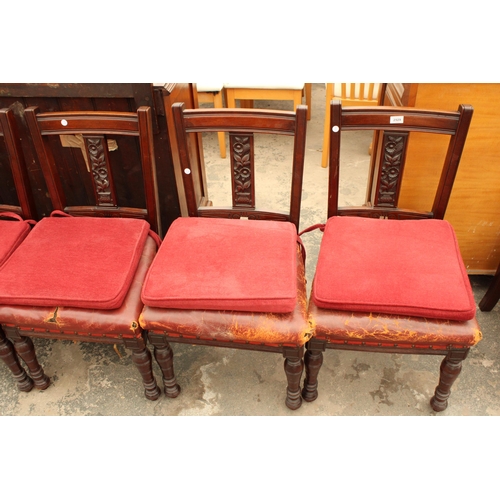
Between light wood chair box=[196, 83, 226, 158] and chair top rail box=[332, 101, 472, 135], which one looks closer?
chair top rail box=[332, 101, 472, 135]

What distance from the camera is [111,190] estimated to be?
179cm

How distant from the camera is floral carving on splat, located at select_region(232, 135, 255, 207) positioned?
1.65 meters

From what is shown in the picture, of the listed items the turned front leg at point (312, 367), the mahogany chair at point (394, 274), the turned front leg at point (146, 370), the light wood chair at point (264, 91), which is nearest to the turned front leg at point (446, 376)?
the mahogany chair at point (394, 274)

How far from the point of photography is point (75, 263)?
1575 mm

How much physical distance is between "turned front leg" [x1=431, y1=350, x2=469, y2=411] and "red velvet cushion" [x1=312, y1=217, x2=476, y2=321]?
17cm

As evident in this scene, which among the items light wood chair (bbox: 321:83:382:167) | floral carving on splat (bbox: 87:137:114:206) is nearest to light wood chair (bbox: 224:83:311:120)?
light wood chair (bbox: 321:83:382:167)

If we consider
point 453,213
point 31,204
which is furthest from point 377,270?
point 31,204

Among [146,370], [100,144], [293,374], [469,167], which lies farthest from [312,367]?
[100,144]

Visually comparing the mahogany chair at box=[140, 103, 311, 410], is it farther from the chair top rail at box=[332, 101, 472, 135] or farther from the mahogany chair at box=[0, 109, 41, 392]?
the mahogany chair at box=[0, 109, 41, 392]

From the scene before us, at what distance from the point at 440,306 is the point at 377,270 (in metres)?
0.22

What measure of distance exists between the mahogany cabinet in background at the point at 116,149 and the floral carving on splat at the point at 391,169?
851mm

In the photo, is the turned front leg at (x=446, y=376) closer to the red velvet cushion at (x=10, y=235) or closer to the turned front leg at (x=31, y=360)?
the turned front leg at (x=31, y=360)

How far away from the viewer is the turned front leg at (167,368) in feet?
5.31

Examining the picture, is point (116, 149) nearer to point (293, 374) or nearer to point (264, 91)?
point (293, 374)
